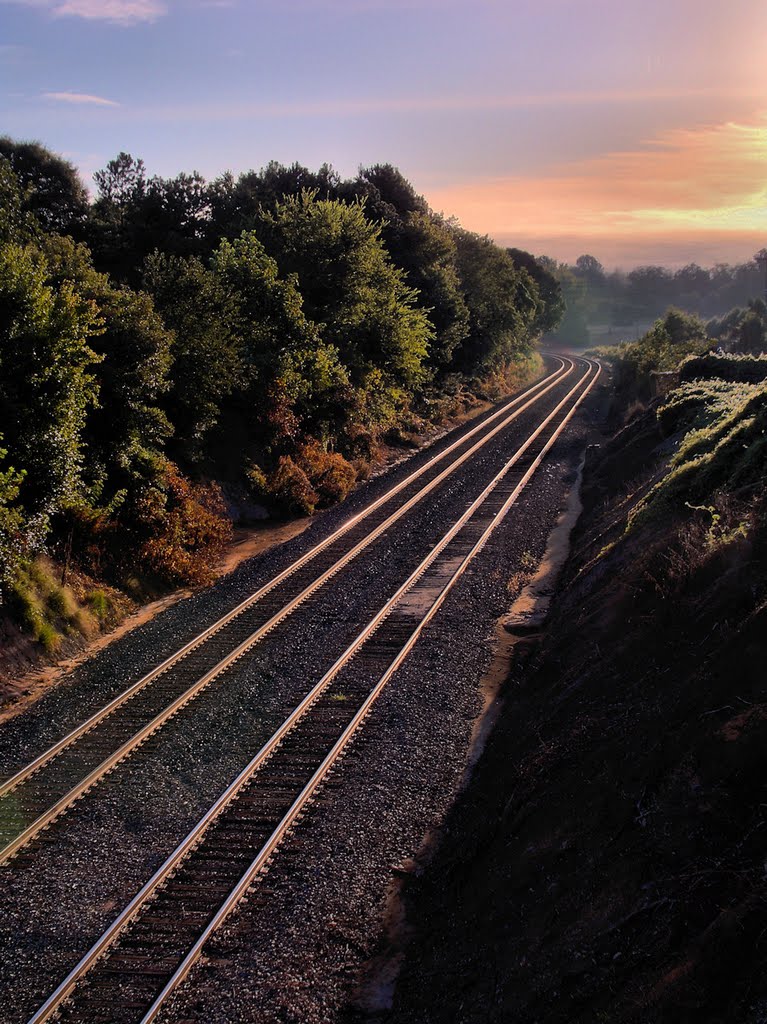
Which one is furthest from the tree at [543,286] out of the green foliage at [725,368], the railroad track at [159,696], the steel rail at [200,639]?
the railroad track at [159,696]

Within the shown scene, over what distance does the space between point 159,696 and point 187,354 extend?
37.9 feet

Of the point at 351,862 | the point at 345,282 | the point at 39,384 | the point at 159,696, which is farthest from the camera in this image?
the point at 345,282

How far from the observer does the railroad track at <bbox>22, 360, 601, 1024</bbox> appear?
23.0 ft

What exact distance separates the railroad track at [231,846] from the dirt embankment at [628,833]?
2.06 m

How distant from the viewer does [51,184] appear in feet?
134

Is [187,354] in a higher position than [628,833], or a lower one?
higher

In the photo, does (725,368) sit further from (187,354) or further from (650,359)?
(187,354)

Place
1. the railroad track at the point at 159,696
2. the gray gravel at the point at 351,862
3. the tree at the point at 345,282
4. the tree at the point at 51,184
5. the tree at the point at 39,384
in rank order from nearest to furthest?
1. the gray gravel at the point at 351,862
2. the railroad track at the point at 159,696
3. the tree at the point at 39,384
4. the tree at the point at 345,282
5. the tree at the point at 51,184

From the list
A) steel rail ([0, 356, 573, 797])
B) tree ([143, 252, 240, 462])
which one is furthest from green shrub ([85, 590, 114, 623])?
tree ([143, 252, 240, 462])

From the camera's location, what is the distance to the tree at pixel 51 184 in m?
39.7

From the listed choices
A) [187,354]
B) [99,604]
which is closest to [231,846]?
[99,604]

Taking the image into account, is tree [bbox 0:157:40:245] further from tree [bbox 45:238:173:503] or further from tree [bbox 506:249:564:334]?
tree [bbox 506:249:564:334]

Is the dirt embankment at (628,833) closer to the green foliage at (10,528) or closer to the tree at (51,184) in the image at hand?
the green foliage at (10,528)

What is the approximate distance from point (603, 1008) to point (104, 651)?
11.8 meters
